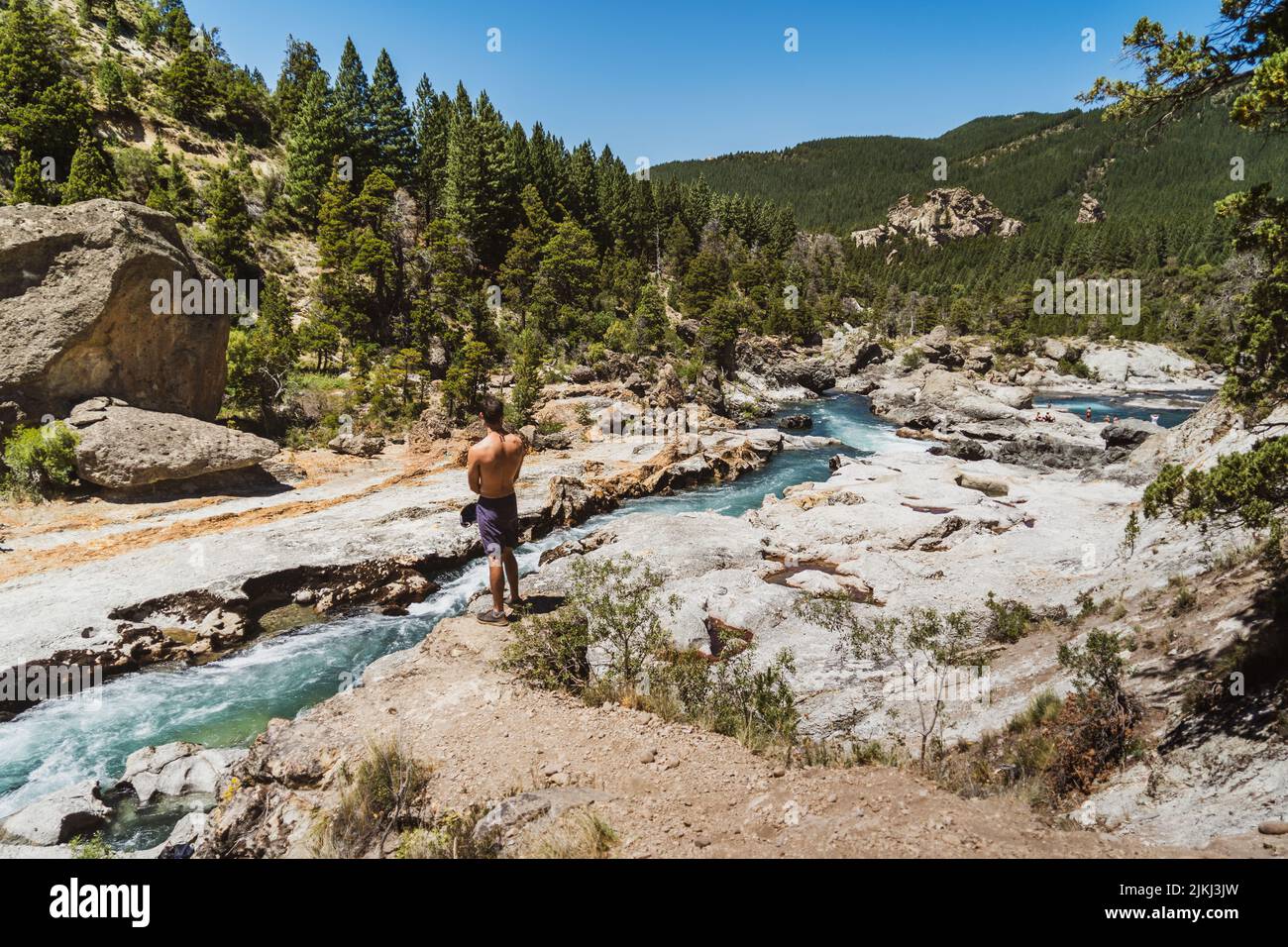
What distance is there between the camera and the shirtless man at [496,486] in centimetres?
849

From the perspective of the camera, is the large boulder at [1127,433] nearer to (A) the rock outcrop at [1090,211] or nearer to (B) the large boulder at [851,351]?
A: (B) the large boulder at [851,351]

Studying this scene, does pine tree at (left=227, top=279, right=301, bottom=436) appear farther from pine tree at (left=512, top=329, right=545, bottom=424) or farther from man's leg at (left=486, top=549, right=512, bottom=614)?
man's leg at (left=486, top=549, right=512, bottom=614)

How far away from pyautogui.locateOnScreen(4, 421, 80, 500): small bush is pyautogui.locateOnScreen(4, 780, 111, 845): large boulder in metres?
12.3

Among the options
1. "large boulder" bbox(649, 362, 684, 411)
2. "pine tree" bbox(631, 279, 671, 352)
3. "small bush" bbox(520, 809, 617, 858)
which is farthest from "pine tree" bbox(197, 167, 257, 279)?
"small bush" bbox(520, 809, 617, 858)

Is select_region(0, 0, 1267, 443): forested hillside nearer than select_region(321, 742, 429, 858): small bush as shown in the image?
No

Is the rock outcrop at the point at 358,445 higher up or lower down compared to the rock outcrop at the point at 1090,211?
lower down

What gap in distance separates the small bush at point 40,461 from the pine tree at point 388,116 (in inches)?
1602

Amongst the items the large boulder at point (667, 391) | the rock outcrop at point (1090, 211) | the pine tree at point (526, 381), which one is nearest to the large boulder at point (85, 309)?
the pine tree at point (526, 381)

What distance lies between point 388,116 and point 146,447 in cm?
4372

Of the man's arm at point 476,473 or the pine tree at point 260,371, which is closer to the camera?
the man's arm at point 476,473

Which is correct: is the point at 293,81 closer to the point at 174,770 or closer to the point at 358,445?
the point at 358,445

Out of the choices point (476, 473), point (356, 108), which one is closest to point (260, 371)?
point (476, 473)

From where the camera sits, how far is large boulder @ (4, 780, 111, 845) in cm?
754

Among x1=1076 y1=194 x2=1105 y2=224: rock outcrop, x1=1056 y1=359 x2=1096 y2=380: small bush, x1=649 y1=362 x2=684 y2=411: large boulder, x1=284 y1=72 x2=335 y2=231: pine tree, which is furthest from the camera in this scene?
x1=1076 y1=194 x2=1105 y2=224: rock outcrop
